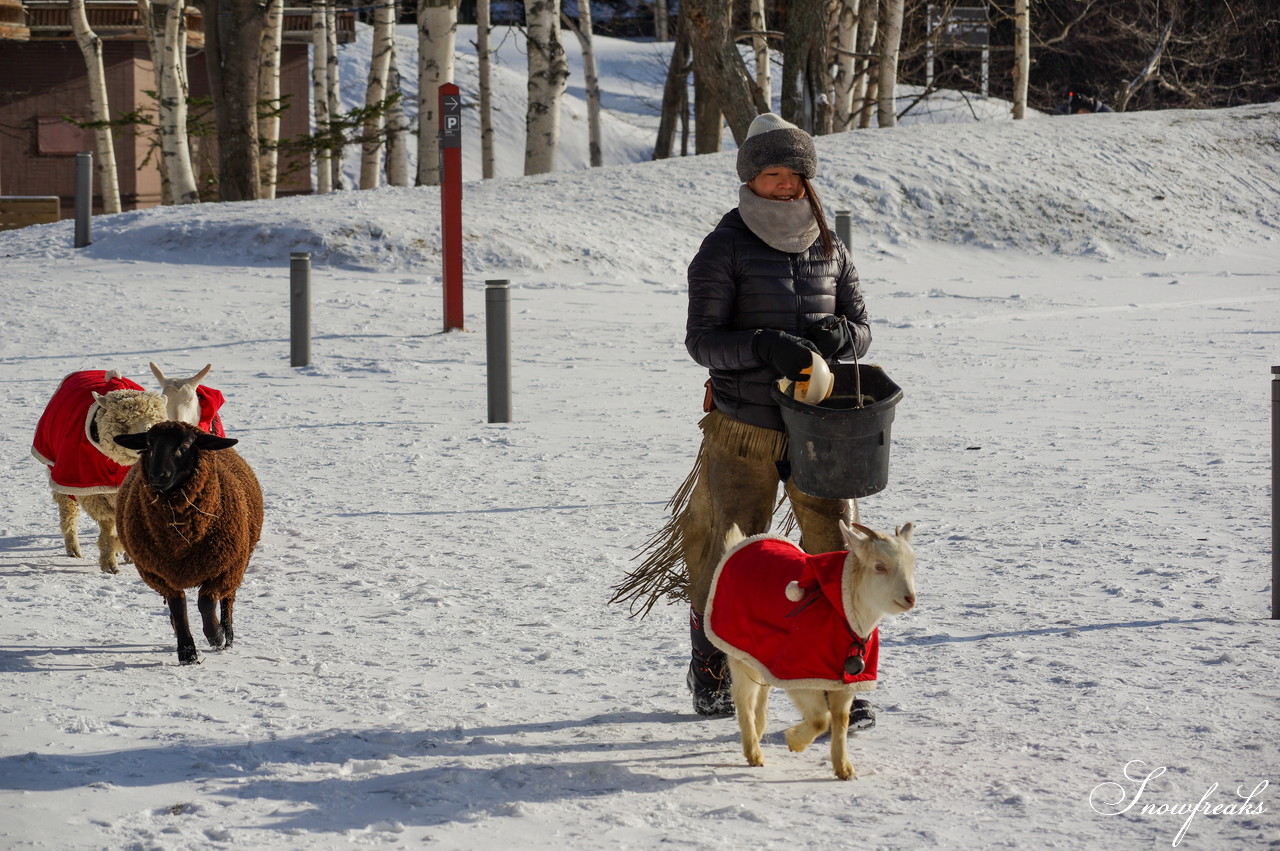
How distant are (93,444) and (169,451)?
4.39 feet

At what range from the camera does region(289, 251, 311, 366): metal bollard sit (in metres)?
11.9

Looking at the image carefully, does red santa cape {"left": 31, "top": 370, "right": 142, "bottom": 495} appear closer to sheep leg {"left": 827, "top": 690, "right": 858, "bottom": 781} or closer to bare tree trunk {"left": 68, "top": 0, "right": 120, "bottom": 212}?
sheep leg {"left": 827, "top": 690, "right": 858, "bottom": 781}

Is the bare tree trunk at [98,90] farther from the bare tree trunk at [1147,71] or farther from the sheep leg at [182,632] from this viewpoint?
the bare tree trunk at [1147,71]

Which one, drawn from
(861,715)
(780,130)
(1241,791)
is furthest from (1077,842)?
(780,130)

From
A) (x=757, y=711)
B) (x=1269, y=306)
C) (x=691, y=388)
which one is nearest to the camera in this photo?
(x=757, y=711)

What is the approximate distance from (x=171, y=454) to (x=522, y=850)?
7.19 ft

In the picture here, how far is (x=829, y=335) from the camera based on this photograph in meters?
4.40

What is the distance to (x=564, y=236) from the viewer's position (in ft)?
60.3

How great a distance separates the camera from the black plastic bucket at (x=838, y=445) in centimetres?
420

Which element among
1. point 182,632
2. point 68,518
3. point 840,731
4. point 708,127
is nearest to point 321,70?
point 708,127

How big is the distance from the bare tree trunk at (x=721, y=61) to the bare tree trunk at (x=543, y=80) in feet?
7.16

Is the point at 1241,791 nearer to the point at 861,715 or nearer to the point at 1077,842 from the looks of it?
the point at 1077,842

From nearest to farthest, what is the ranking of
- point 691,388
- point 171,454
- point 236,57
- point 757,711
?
point 757,711 → point 171,454 → point 691,388 → point 236,57

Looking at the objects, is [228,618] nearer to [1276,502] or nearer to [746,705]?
[746,705]
